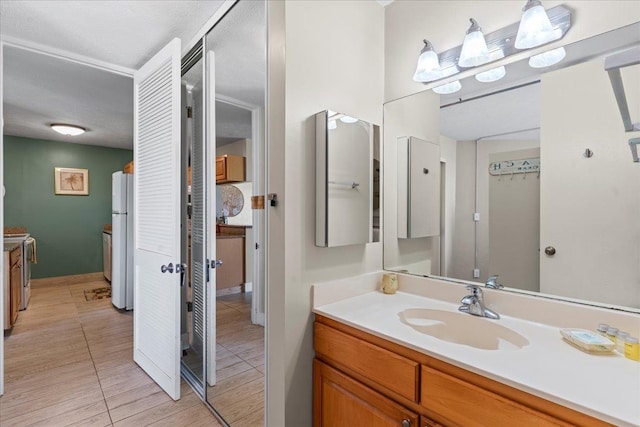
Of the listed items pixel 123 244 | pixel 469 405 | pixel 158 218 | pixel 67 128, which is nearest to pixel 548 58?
pixel 469 405

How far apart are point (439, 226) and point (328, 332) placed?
0.78 meters

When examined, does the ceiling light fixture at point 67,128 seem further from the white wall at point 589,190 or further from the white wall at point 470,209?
the white wall at point 589,190

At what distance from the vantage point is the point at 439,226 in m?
1.60

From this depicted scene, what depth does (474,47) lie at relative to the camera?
1321mm

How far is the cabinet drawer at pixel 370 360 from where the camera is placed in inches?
40.1

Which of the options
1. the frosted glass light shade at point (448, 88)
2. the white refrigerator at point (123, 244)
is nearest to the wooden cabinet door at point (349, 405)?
the frosted glass light shade at point (448, 88)

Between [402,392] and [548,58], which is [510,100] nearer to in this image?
[548,58]

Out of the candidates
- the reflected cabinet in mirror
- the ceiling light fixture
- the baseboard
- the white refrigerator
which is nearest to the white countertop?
the reflected cabinet in mirror

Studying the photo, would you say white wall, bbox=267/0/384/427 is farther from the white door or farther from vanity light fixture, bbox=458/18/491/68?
the white door

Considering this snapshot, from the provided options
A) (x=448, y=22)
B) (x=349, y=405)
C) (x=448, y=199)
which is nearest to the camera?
(x=349, y=405)

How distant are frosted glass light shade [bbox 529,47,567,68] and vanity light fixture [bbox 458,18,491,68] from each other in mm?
168

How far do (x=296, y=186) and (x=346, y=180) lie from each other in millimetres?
258

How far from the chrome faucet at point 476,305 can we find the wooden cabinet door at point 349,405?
1.59 feet

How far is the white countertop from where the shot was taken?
69 centimetres
